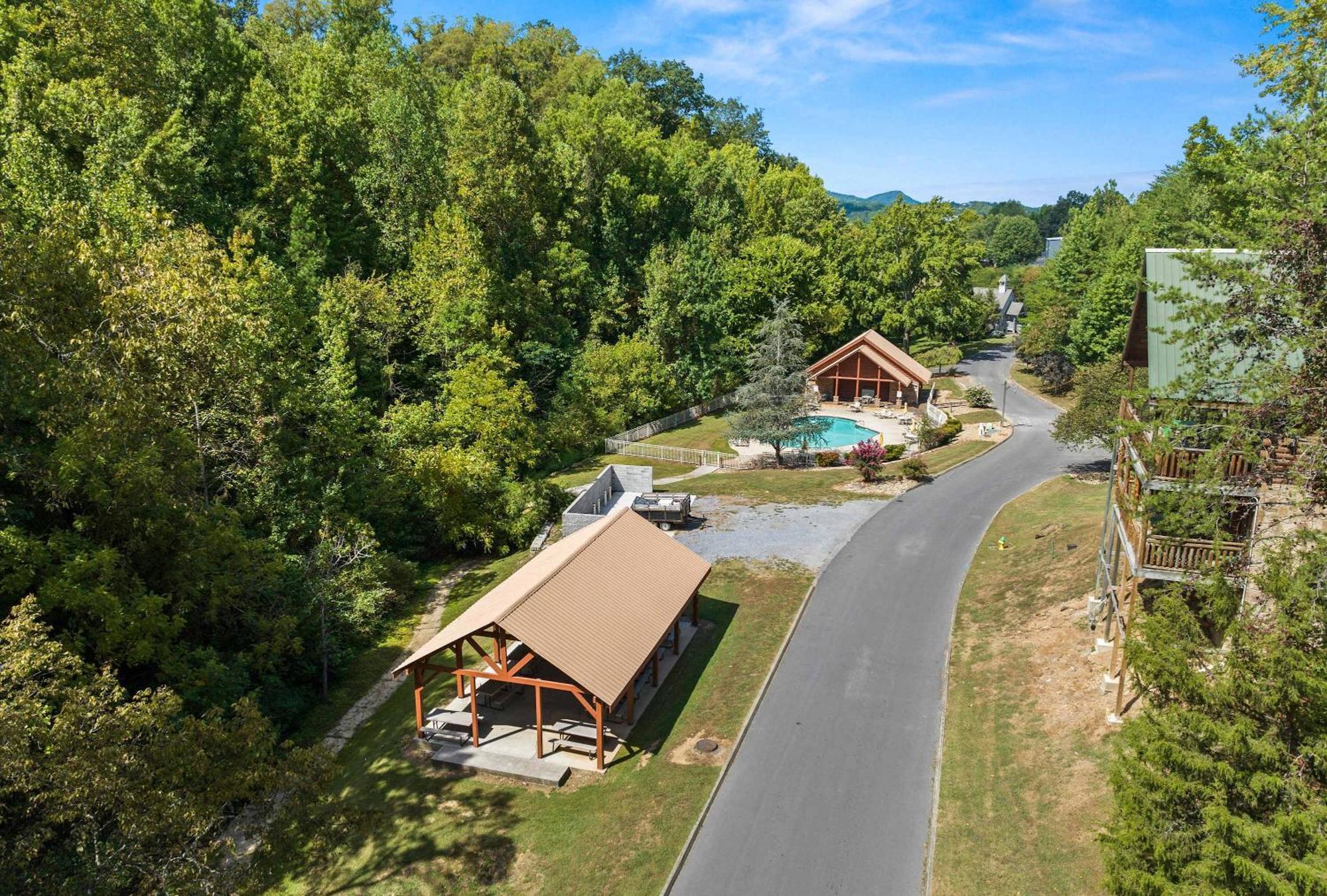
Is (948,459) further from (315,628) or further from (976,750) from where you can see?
(315,628)

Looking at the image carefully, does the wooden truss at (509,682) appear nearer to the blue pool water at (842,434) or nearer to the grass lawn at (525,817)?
the grass lawn at (525,817)

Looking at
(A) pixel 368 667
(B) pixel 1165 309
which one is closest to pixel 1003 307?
(B) pixel 1165 309

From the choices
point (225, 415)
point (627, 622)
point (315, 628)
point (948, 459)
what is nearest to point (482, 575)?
point (315, 628)

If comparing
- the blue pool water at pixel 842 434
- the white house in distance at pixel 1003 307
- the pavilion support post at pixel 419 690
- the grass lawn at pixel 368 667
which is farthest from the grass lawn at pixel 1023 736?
the white house in distance at pixel 1003 307

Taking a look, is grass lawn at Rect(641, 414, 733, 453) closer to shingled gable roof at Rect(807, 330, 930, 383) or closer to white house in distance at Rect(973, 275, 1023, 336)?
shingled gable roof at Rect(807, 330, 930, 383)

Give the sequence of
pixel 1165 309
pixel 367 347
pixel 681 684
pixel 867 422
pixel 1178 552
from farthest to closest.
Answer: pixel 867 422
pixel 367 347
pixel 681 684
pixel 1165 309
pixel 1178 552

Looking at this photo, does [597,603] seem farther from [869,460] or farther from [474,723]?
[869,460]
